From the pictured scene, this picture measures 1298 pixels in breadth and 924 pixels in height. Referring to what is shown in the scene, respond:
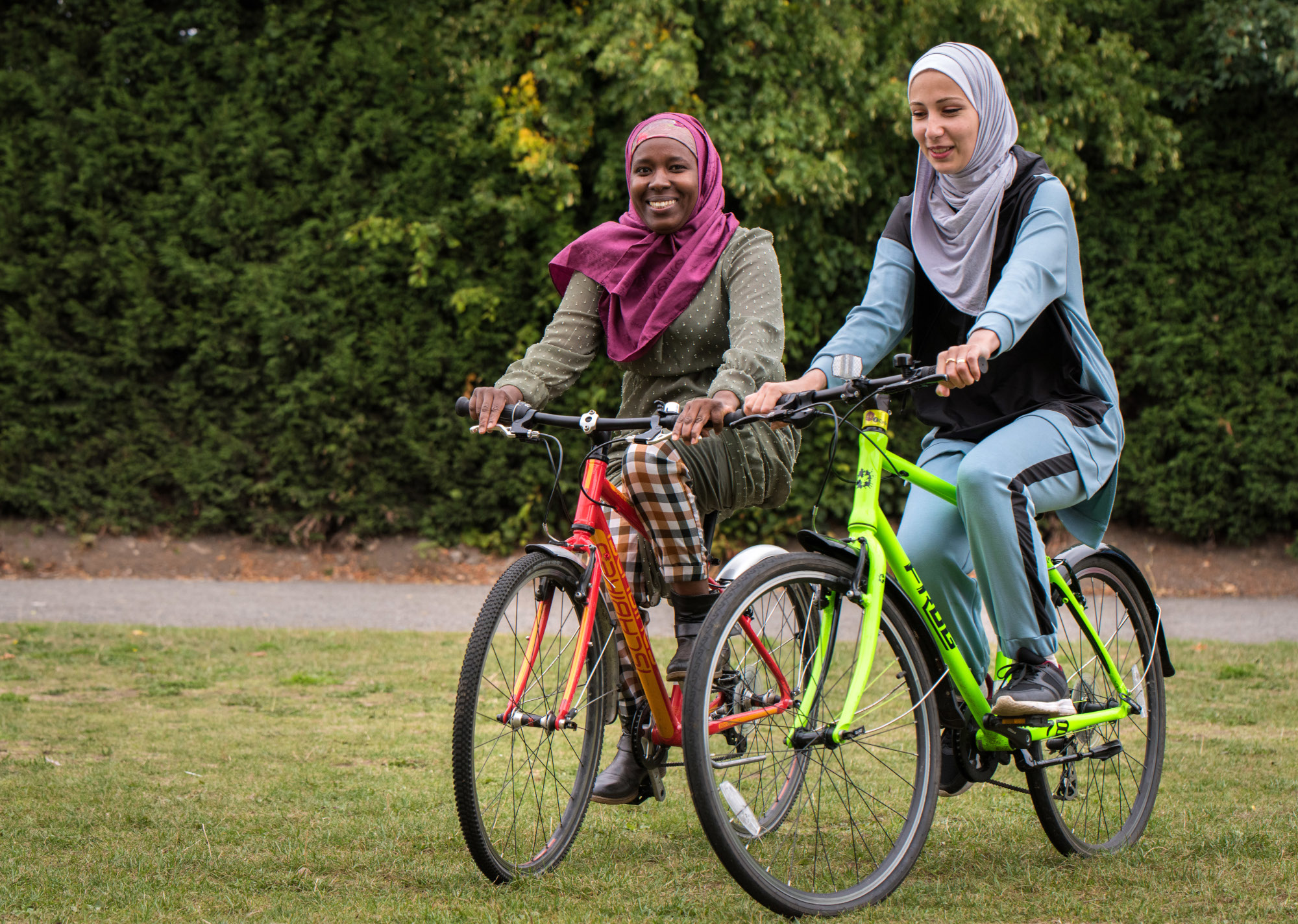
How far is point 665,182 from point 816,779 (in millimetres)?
1812

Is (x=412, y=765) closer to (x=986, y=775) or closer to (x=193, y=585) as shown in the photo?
(x=986, y=775)

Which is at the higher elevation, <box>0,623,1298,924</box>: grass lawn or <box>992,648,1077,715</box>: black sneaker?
<box>992,648,1077,715</box>: black sneaker

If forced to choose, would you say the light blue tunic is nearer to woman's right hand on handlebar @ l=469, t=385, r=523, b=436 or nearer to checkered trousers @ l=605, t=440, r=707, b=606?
checkered trousers @ l=605, t=440, r=707, b=606

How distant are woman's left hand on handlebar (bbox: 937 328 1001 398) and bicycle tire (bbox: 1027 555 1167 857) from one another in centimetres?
92

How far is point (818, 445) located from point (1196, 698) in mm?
4806

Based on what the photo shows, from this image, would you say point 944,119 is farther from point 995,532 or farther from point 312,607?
point 312,607

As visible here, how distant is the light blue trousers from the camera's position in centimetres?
313

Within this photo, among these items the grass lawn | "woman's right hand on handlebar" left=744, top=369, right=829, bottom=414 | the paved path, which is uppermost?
"woman's right hand on handlebar" left=744, top=369, right=829, bottom=414

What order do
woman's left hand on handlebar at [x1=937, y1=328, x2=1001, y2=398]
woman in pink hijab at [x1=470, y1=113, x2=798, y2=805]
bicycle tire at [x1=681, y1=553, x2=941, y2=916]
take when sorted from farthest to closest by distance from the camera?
woman in pink hijab at [x1=470, y1=113, x2=798, y2=805]
woman's left hand on handlebar at [x1=937, y1=328, x2=1001, y2=398]
bicycle tire at [x1=681, y1=553, x2=941, y2=916]

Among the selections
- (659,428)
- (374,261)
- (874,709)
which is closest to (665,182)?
(659,428)

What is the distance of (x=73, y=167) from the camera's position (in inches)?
403

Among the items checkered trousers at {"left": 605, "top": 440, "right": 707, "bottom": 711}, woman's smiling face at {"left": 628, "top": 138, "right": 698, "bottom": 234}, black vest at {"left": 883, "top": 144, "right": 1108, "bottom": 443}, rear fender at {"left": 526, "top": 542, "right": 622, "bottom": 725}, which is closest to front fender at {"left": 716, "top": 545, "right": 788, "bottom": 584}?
checkered trousers at {"left": 605, "top": 440, "right": 707, "bottom": 711}

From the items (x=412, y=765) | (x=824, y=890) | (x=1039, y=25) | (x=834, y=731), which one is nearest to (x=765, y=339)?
(x=834, y=731)

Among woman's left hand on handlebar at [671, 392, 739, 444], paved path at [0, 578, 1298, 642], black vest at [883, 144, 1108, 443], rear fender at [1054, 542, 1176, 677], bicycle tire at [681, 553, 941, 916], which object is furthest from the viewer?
paved path at [0, 578, 1298, 642]
